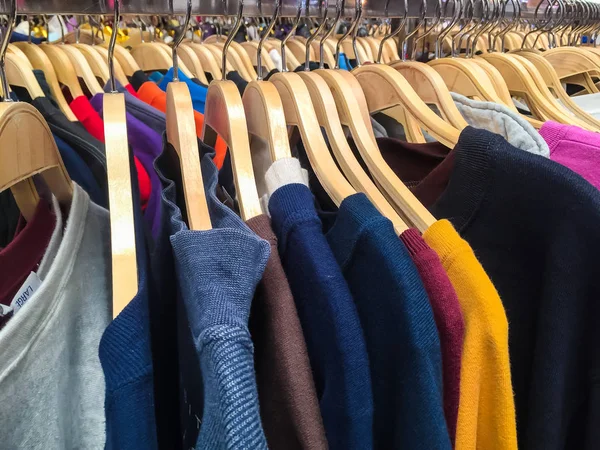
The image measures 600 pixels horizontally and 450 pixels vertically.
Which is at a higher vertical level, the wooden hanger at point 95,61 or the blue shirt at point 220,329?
the wooden hanger at point 95,61

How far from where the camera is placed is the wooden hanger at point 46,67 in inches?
31.4

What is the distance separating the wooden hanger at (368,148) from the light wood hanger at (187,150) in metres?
0.19

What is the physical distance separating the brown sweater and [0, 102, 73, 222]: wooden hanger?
0.24 m

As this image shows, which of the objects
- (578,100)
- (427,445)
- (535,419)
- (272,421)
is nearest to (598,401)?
(535,419)

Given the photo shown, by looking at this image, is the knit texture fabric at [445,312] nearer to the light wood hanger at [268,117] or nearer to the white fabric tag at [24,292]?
the light wood hanger at [268,117]

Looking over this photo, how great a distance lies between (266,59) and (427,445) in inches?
35.6

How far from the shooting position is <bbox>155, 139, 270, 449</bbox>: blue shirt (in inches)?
10.5

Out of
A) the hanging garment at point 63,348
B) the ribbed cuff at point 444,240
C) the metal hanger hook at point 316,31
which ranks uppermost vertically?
the metal hanger hook at point 316,31

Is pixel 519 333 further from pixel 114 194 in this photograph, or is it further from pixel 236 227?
pixel 114 194

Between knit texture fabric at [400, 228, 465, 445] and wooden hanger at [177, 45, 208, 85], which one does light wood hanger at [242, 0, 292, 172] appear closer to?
knit texture fabric at [400, 228, 465, 445]

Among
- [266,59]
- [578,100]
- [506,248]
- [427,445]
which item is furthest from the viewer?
[266,59]

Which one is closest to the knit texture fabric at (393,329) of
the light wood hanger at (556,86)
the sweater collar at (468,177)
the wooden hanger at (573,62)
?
the sweater collar at (468,177)

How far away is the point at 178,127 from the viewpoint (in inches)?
19.5

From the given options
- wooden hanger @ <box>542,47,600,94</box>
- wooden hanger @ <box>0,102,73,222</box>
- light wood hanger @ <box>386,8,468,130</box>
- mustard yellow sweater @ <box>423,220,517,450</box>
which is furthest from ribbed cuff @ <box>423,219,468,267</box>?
wooden hanger @ <box>542,47,600,94</box>
